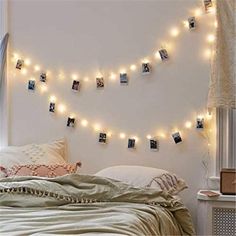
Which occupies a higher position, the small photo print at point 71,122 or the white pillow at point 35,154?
the small photo print at point 71,122

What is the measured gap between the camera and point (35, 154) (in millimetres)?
3162

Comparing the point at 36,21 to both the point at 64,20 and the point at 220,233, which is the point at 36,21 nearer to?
the point at 64,20

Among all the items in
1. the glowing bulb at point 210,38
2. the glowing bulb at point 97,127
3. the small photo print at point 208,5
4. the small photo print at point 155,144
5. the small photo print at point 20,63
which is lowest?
the small photo print at point 155,144

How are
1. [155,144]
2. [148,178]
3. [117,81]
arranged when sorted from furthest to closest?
1. [117,81]
2. [155,144]
3. [148,178]

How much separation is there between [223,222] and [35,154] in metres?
1.39

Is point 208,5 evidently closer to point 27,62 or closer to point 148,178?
point 148,178

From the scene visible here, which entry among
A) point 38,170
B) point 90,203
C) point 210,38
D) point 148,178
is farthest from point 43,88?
point 90,203

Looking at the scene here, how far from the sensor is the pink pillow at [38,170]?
2850mm

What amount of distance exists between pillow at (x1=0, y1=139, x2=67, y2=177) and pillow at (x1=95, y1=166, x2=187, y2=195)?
0.47m

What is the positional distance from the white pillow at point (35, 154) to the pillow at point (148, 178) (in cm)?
47

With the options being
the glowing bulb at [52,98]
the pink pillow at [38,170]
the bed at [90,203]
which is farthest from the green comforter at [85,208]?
the glowing bulb at [52,98]

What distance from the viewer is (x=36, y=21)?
345 cm

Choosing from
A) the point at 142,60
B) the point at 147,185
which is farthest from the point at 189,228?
the point at 142,60

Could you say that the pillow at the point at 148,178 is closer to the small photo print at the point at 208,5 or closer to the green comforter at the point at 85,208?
the green comforter at the point at 85,208
